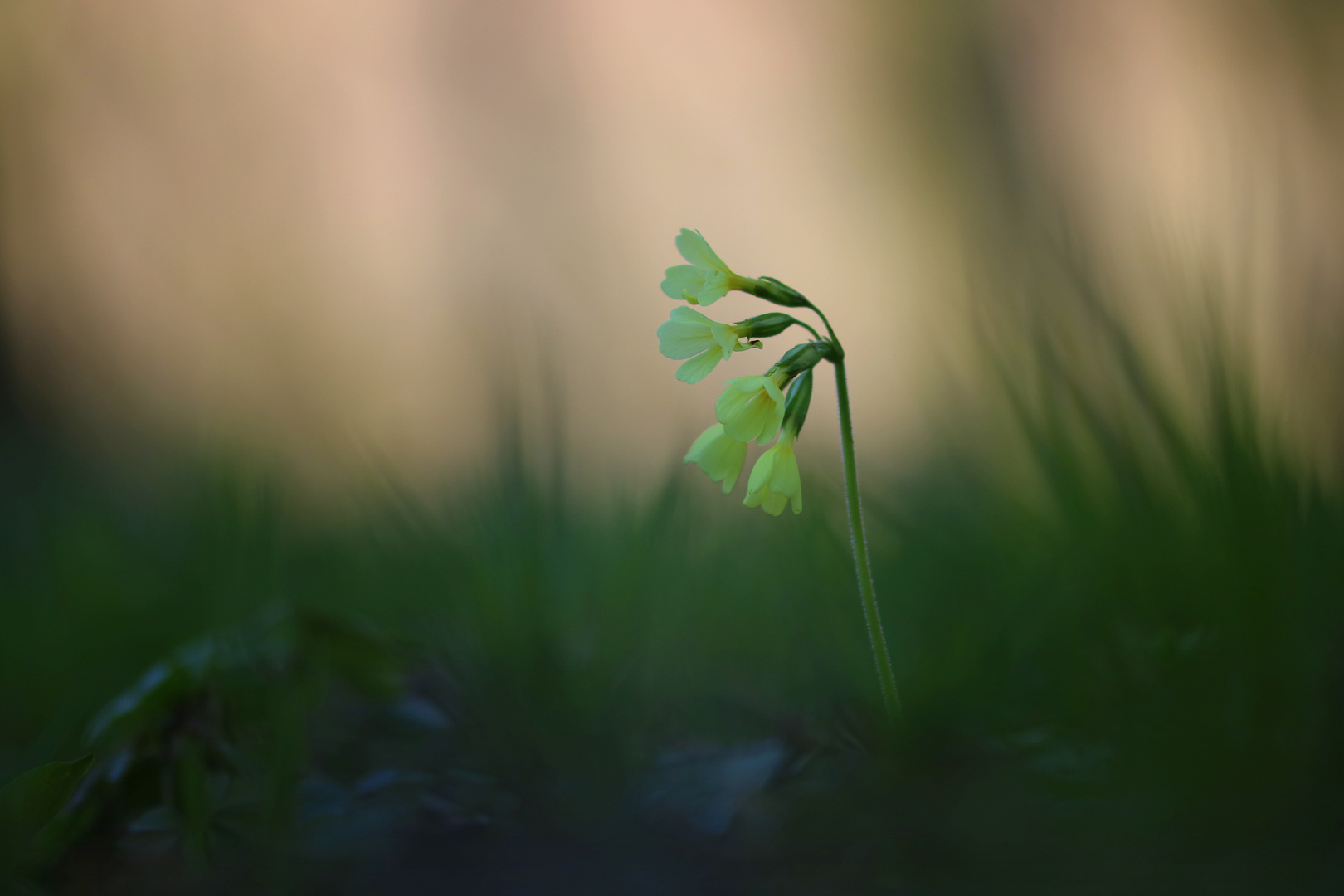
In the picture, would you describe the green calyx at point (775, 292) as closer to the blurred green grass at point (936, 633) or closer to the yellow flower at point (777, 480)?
the yellow flower at point (777, 480)

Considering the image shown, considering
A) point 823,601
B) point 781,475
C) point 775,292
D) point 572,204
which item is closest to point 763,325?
point 775,292

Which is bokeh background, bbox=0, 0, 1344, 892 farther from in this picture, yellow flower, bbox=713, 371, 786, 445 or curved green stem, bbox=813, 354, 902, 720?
yellow flower, bbox=713, 371, 786, 445

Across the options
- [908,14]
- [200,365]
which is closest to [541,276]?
[200,365]

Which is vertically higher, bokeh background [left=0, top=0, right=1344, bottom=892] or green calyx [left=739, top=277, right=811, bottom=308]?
green calyx [left=739, top=277, right=811, bottom=308]

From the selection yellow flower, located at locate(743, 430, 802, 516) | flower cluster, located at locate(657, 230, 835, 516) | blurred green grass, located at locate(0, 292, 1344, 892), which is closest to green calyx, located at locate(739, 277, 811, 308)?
flower cluster, located at locate(657, 230, 835, 516)

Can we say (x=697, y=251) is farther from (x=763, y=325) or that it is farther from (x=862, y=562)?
(x=862, y=562)

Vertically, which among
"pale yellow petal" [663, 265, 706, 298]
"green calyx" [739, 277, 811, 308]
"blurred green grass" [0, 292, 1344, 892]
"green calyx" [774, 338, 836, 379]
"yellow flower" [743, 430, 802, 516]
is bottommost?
"blurred green grass" [0, 292, 1344, 892]

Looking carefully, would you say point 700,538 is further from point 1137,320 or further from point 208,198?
point 208,198

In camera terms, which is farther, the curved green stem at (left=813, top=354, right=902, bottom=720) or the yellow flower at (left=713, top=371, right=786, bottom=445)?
the yellow flower at (left=713, top=371, right=786, bottom=445)
